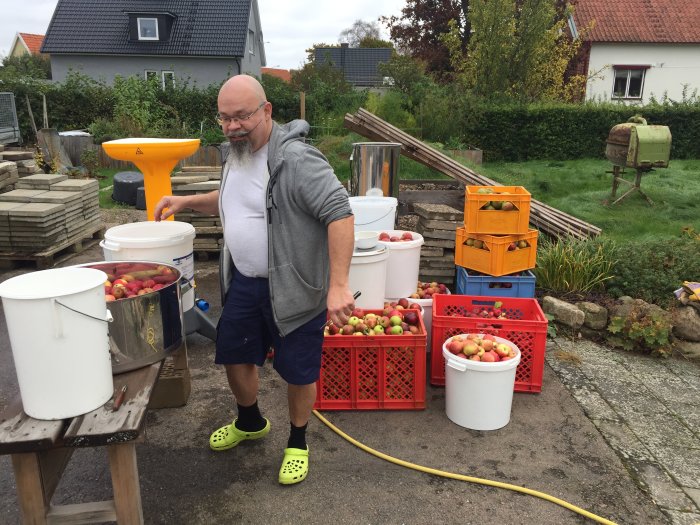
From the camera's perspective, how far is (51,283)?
238cm

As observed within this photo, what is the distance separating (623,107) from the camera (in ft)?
52.6

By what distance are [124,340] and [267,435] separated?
1.30 m

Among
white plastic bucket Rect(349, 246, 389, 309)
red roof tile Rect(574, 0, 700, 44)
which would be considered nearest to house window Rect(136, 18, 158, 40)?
red roof tile Rect(574, 0, 700, 44)

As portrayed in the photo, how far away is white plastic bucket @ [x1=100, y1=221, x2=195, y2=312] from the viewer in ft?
12.1

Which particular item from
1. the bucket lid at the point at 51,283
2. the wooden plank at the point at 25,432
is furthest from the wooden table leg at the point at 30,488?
the bucket lid at the point at 51,283

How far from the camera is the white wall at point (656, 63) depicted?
75.8ft

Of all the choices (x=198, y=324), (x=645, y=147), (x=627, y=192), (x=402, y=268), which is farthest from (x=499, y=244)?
(x=627, y=192)

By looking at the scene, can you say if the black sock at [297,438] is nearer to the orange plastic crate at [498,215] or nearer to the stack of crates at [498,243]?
the stack of crates at [498,243]

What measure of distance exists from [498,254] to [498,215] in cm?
34

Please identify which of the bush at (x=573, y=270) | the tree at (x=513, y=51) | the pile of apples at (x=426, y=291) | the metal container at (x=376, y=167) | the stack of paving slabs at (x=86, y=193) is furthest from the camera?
the tree at (x=513, y=51)

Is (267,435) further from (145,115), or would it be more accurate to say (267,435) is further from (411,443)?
(145,115)

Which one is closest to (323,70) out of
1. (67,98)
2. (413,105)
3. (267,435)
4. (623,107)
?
(413,105)

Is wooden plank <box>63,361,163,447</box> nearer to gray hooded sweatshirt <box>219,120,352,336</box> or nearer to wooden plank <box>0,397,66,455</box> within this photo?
wooden plank <box>0,397,66,455</box>

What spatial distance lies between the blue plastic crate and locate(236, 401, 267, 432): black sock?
2442 mm
